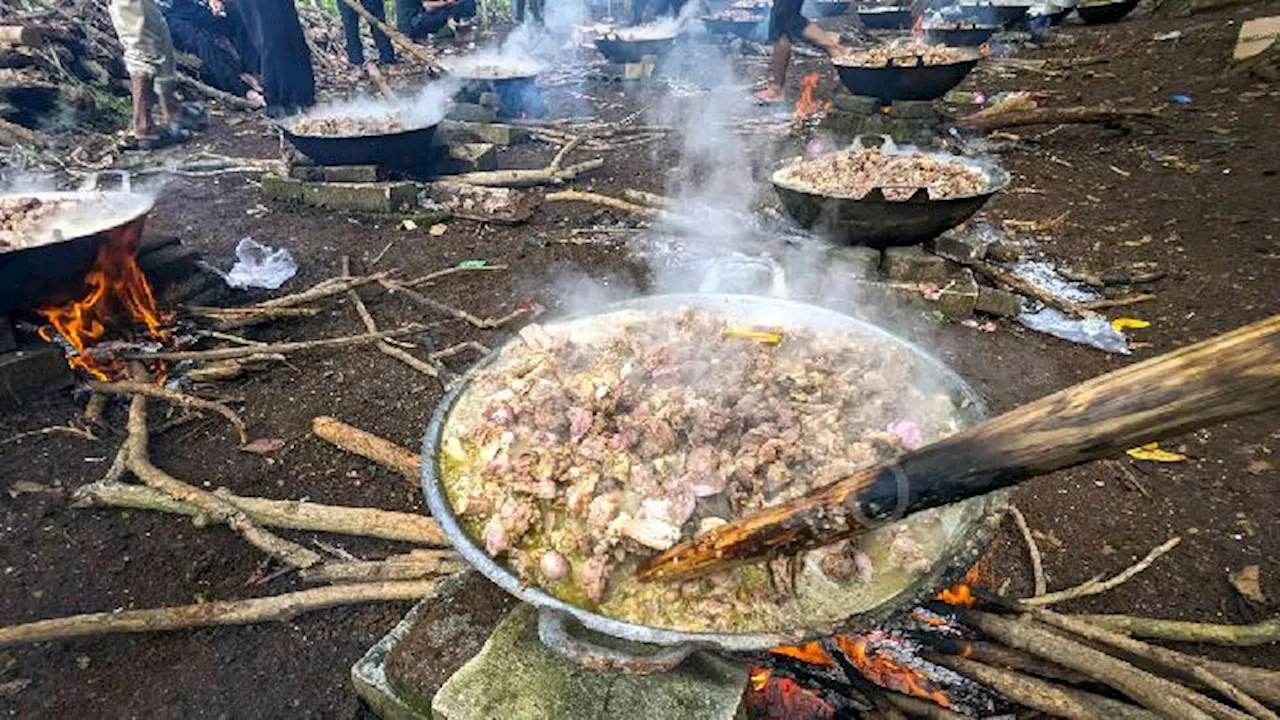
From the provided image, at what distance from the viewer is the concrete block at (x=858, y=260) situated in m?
5.81

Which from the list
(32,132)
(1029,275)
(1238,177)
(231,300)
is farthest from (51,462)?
(1238,177)

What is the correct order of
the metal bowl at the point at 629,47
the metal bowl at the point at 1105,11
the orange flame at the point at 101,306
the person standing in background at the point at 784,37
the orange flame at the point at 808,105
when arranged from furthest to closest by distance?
1. the metal bowl at the point at 1105,11
2. the metal bowl at the point at 629,47
3. the person standing in background at the point at 784,37
4. the orange flame at the point at 808,105
5. the orange flame at the point at 101,306

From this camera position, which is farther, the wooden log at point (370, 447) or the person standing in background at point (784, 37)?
the person standing in background at point (784, 37)

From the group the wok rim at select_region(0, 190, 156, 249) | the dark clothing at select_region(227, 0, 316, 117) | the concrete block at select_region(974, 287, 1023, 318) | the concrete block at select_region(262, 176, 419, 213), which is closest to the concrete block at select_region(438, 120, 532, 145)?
the dark clothing at select_region(227, 0, 316, 117)

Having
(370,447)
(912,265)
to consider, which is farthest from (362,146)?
(912,265)

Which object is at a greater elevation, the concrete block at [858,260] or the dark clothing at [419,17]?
the dark clothing at [419,17]

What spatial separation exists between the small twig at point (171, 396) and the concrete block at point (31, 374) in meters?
0.27

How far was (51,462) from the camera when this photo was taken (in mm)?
4418

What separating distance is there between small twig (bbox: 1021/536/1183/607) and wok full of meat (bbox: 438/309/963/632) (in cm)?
124

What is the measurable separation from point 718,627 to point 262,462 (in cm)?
379

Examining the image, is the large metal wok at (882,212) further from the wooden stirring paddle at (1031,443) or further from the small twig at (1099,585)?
the wooden stirring paddle at (1031,443)

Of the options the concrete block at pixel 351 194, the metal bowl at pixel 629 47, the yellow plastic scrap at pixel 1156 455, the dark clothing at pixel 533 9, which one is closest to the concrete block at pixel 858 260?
the yellow plastic scrap at pixel 1156 455

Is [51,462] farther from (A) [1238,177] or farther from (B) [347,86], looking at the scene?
(B) [347,86]

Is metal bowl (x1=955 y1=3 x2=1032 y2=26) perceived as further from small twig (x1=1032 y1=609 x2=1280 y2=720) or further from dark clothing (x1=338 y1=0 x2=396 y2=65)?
small twig (x1=1032 y1=609 x2=1280 y2=720)
